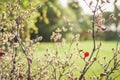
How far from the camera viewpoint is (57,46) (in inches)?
225

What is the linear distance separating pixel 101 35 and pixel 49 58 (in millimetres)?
59836

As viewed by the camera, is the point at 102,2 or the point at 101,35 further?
the point at 101,35

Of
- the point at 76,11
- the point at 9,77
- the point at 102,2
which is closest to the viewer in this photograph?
the point at 102,2

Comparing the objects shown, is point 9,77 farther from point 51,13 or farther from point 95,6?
point 51,13

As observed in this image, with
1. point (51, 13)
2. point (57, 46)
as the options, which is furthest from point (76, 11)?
point (57, 46)

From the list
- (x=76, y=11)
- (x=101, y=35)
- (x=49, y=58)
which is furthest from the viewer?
(x=101, y=35)

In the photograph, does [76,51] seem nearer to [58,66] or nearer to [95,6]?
[58,66]

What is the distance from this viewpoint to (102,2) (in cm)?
493

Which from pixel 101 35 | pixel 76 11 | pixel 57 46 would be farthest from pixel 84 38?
pixel 57 46

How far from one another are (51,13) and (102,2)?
109 feet

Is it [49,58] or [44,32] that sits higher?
[49,58]

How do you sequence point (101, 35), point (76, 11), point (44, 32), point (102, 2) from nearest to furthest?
1. point (102, 2)
2. point (44, 32)
3. point (76, 11)
4. point (101, 35)

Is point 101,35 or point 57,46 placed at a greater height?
point 57,46

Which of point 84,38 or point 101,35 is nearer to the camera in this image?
point 84,38
